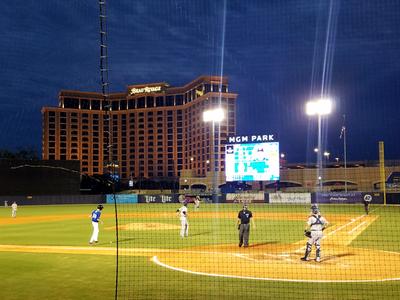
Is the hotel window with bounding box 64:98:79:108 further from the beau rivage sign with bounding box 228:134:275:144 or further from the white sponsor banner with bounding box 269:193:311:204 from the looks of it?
the white sponsor banner with bounding box 269:193:311:204

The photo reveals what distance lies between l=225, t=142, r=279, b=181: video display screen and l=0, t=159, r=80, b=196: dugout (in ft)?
74.2

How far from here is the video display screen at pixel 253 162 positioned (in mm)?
53594

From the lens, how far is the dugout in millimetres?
63719

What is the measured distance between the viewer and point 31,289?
11.0 meters

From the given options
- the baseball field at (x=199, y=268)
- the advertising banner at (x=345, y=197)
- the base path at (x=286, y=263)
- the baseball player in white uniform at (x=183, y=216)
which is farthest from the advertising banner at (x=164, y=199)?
the base path at (x=286, y=263)

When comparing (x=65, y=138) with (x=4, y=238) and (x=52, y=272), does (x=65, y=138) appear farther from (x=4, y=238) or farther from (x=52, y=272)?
(x=52, y=272)

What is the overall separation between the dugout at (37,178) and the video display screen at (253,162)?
74.2 feet

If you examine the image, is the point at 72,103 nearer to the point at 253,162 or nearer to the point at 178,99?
the point at 178,99

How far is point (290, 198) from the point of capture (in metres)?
58.9

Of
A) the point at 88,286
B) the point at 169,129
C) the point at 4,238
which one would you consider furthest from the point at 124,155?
the point at 88,286

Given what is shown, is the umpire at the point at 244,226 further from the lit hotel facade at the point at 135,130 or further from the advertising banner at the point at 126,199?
the lit hotel facade at the point at 135,130

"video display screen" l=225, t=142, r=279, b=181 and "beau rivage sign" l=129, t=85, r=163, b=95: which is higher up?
"beau rivage sign" l=129, t=85, r=163, b=95

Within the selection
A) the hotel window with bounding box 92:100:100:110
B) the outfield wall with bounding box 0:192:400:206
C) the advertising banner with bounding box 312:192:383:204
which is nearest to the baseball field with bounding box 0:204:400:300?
the outfield wall with bounding box 0:192:400:206

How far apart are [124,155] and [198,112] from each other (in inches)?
1624
